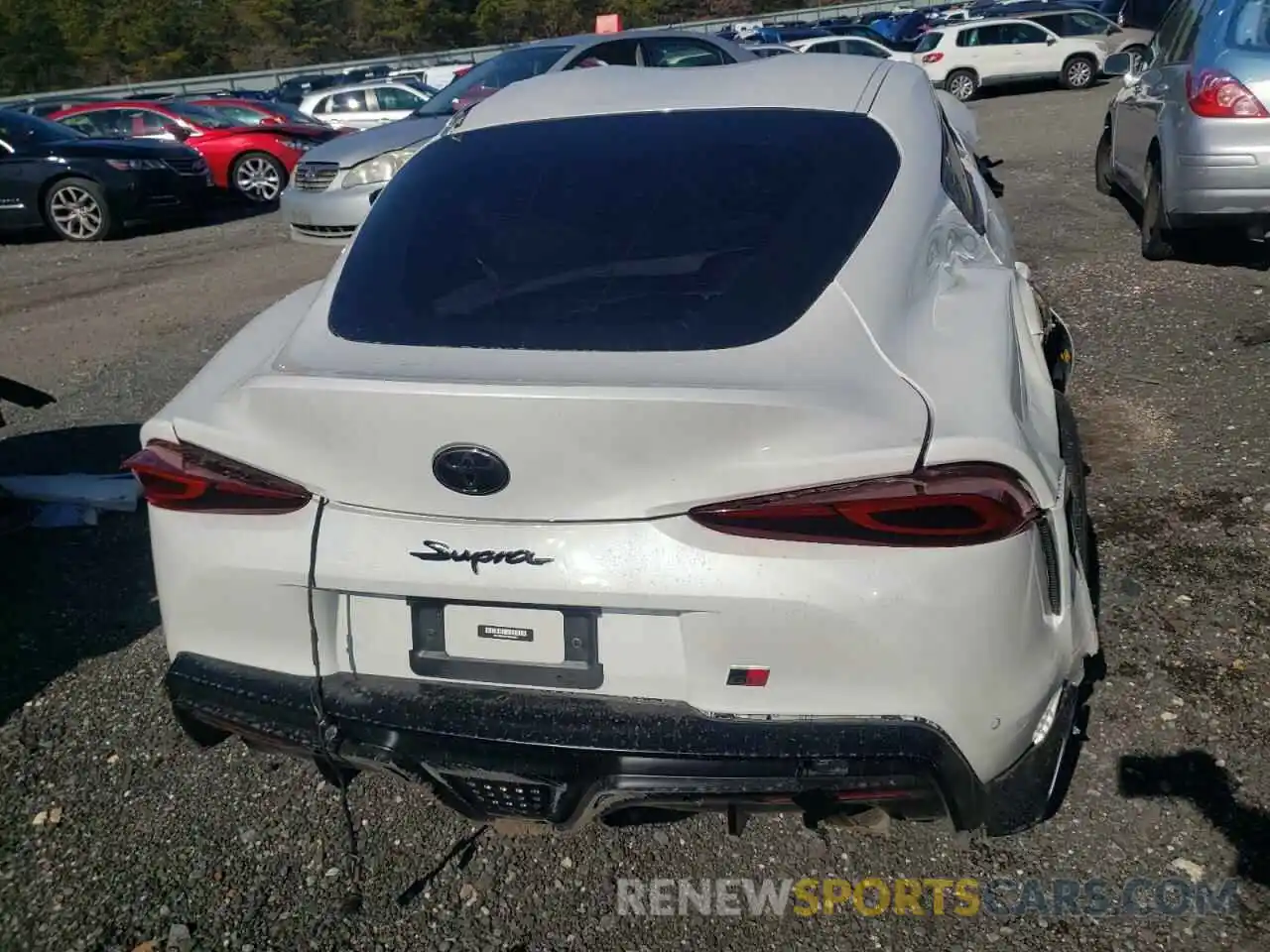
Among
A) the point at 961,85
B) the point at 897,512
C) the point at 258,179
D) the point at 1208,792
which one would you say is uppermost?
the point at 897,512

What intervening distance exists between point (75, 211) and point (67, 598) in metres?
9.31

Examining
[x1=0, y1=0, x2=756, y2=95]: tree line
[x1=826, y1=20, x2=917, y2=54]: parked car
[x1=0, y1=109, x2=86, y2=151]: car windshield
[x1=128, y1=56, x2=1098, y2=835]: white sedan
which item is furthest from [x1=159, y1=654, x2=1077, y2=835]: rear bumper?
[x1=0, y1=0, x2=756, y2=95]: tree line

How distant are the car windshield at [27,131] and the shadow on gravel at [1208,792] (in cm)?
1263

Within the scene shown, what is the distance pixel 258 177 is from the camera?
14344 millimetres

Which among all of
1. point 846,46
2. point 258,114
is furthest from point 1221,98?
point 846,46

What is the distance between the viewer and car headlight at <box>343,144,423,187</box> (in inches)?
362

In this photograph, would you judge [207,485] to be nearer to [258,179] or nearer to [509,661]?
[509,661]

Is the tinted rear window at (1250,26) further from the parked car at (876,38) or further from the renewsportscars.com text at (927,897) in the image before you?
the parked car at (876,38)

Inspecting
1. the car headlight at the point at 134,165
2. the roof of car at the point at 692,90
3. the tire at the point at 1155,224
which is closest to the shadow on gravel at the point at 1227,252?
the tire at the point at 1155,224

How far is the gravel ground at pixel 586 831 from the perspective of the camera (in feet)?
8.21

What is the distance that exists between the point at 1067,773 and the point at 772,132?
1.78 metres

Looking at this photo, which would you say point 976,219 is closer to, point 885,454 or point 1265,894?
point 885,454

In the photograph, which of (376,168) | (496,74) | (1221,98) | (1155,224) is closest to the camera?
(1221,98)

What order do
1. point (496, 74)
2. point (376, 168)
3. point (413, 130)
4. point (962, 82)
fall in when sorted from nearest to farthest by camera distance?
point (376, 168), point (413, 130), point (496, 74), point (962, 82)
